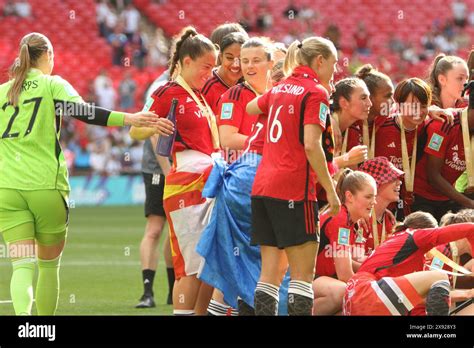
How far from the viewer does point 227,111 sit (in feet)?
23.5

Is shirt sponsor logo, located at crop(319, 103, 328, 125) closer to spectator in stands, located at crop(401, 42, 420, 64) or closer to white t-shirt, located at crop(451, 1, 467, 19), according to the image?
spectator in stands, located at crop(401, 42, 420, 64)

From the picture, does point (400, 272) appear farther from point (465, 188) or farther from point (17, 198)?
point (17, 198)

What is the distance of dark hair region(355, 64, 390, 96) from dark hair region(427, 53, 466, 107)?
636 mm

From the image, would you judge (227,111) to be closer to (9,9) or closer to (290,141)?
(290,141)

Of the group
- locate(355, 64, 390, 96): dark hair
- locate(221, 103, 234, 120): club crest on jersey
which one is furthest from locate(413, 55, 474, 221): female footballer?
locate(221, 103, 234, 120): club crest on jersey

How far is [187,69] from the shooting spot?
7.40 m

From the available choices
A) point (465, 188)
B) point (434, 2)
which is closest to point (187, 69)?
point (465, 188)

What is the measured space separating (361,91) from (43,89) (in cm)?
227

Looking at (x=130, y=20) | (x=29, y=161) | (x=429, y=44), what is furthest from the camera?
(x=429, y=44)

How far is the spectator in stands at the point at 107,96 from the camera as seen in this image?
2452 centimetres

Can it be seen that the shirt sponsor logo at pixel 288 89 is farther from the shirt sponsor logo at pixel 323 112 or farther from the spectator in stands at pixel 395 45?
the spectator in stands at pixel 395 45

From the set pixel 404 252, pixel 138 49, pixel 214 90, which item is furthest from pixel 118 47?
pixel 404 252

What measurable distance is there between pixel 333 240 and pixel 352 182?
1.37 feet

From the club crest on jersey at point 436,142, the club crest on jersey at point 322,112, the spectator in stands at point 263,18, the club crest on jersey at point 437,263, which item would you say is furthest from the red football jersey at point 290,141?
the spectator in stands at point 263,18
